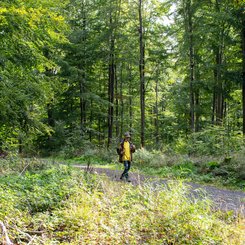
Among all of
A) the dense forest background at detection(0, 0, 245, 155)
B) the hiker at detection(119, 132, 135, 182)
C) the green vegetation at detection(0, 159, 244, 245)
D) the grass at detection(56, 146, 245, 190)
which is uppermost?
the dense forest background at detection(0, 0, 245, 155)

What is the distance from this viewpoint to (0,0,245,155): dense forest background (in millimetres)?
9953

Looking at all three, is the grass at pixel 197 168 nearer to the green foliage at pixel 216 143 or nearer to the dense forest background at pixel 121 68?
the green foliage at pixel 216 143

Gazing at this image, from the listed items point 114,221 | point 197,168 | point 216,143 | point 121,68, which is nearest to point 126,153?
point 197,168

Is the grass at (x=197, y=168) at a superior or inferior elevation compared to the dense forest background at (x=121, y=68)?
inferior

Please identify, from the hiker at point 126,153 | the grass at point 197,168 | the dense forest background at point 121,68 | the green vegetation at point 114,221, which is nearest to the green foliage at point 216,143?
the dense forest background at point 121,68

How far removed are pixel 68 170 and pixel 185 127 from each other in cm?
1838

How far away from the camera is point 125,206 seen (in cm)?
532

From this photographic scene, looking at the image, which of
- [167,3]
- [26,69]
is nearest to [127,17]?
[167,3]

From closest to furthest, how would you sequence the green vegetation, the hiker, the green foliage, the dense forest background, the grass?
the green vegetation
the dense forest background
the hiker
the grass
the green foliage

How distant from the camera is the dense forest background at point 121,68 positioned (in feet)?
32.7

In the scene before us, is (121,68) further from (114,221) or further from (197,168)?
(114,221)

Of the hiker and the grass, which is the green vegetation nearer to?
the grass

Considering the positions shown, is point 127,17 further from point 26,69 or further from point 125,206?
point 125,206

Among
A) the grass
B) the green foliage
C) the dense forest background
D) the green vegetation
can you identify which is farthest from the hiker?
the green foliage
